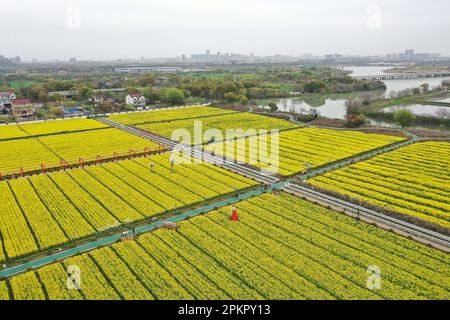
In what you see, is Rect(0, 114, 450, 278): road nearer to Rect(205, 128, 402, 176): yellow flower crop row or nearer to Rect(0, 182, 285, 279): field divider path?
Rect(0, 182, 285, 279): field divider path

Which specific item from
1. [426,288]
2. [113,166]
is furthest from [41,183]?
[426,288]

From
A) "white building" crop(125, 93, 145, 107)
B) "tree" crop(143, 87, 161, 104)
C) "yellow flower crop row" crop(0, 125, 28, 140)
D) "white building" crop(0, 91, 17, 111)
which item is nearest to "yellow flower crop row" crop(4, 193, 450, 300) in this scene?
"yellow flower crop row" crop(0, 125, 28, 140)

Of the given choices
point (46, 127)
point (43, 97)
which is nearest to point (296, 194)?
point (46, 127)

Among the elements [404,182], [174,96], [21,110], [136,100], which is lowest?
[404,182]

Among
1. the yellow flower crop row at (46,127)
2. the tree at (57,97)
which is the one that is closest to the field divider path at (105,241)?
the yellow flower crop row at (46,127)

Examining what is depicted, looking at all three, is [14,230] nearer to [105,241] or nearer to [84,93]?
[105,241]
